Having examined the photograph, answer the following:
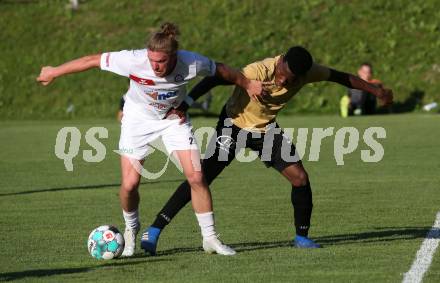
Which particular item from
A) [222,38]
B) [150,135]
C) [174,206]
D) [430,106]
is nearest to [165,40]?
[150,135]

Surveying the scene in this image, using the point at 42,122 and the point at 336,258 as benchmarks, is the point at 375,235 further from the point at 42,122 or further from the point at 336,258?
the point at 42,122

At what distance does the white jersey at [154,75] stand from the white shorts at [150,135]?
132 millimetres


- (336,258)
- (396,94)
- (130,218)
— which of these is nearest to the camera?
(336,258)

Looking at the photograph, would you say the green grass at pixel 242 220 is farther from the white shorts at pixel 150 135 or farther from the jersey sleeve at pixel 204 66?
the jersey sleeve at pixel 204 66

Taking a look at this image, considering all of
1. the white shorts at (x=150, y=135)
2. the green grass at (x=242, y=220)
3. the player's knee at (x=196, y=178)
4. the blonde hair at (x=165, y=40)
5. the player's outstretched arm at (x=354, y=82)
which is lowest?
the green grass at (x=242, y=220)

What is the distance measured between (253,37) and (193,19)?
2.51m

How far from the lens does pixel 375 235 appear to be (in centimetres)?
991

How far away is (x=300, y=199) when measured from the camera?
935 cm

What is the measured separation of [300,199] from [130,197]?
4.99 feet

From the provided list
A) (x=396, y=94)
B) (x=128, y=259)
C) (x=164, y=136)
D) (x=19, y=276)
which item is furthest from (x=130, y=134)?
(x=396, y=94)

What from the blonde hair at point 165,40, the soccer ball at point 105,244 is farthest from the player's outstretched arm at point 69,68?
the soccer ball at point 105,244

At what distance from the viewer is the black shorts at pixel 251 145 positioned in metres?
9.20

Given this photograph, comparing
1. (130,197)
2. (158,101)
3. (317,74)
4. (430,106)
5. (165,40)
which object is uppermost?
(165,40)

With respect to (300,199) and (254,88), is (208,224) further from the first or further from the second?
(254,88)
